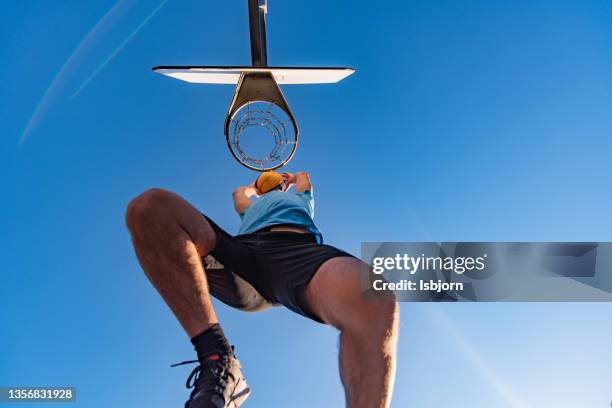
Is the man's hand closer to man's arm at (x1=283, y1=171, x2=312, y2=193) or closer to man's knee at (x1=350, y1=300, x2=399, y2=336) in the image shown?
man's arm at (x1=283, y1=171, x2=312, y2=193)

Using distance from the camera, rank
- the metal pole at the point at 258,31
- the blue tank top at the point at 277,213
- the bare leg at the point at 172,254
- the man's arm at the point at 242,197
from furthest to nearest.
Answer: the man's arm at the point at 242,197 → the metal pole at the point at 258,31 → the blue tank top at the point at 277,213 → the bare leg at the point at 172,254

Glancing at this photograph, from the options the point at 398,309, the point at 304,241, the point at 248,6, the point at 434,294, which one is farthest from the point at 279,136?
the point at 398,309

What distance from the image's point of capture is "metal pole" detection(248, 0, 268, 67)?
4.23m

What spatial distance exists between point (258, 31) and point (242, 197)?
1.08 m

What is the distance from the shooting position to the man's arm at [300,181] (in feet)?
14.1

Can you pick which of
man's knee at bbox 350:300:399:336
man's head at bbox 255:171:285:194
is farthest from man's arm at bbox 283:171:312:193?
man's knee at bbox 350:300:399:336

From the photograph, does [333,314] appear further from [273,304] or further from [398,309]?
[273,304]

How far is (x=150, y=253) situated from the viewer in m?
3.09

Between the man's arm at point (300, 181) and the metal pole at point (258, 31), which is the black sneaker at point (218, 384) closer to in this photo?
the man's arm at point (300, 181)

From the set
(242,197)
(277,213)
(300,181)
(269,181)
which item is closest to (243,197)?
(242,197)

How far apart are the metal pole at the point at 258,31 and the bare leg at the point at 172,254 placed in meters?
1.58

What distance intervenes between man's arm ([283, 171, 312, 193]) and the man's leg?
1377 millimetres

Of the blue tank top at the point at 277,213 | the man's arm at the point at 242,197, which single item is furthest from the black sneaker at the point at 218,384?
the man's arm at the point at 242,197

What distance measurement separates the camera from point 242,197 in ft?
14.4
